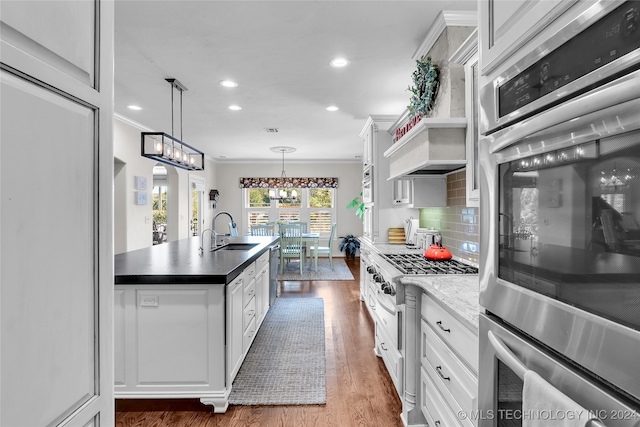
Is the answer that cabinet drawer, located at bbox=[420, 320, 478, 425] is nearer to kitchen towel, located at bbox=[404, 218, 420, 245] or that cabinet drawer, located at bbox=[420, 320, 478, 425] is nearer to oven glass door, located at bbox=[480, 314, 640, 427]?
oven glass door, located at bbox=[480, 314, 640, 427]

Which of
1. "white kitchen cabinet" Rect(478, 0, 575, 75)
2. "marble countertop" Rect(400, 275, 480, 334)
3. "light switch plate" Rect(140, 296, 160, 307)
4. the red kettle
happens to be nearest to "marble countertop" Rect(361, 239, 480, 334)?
"marble countertop" Rect(400, 275, 480, 334)

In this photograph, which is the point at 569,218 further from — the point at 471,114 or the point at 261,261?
the point at 261,261

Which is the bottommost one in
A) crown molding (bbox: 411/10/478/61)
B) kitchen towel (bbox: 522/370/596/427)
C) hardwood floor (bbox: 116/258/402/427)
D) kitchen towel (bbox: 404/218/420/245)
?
hardwood floor (bbox: 116/258/402/427)

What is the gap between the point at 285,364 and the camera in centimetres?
270

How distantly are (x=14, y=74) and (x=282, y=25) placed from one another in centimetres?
215

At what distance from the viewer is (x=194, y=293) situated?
2.05m

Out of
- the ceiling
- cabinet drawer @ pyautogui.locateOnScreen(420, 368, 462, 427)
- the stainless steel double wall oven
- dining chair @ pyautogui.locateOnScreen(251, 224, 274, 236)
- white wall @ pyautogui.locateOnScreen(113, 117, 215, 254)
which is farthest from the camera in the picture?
dining chair @ pyautogui.locateOnScreen(251, 224, 274, 236)

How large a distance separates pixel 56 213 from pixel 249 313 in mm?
2319

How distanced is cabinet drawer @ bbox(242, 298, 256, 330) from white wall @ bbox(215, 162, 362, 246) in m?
5.99

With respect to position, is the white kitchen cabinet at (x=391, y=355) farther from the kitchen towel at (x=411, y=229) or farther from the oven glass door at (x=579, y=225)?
the oven glass door at (x=579, y=225)

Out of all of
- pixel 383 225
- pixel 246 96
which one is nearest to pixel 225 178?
pixel 246 96

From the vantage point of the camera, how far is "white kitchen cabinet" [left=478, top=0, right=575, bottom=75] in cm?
67

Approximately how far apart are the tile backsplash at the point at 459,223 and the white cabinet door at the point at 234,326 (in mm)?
1642

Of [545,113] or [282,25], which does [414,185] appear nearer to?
[282,25]
